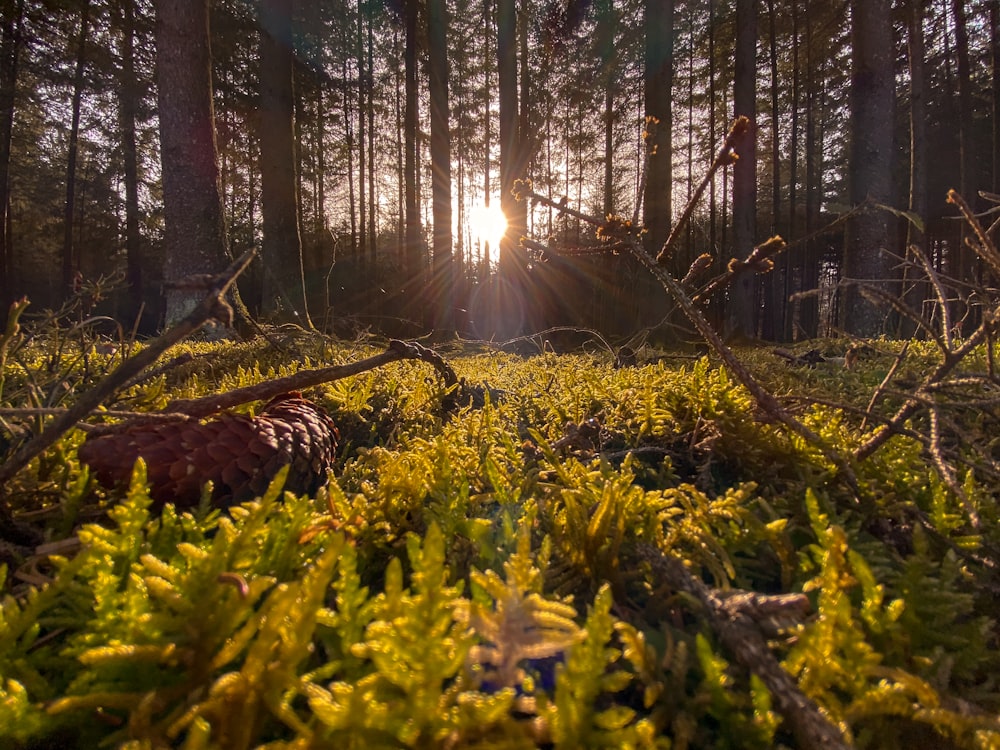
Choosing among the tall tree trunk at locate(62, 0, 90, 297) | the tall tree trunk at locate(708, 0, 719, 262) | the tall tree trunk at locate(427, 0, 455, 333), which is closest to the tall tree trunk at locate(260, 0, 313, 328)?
the tall tree trunk at locate(427, 0, 455, 333)

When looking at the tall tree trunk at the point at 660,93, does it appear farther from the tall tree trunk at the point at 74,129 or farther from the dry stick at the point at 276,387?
the tall tree trunk at the point at 74,129

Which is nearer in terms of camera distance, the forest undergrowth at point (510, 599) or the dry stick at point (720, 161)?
the forest undergrowth at point (510, 599)

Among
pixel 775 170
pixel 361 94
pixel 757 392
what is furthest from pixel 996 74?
pixel 757 392

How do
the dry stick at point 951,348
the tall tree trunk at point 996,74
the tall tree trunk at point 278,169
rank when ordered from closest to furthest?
the dry stick at point 951,348
the tall tree trunk at point 278,169
the tall tree trunk at point 996,74

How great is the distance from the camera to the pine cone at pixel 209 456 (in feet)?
3.05

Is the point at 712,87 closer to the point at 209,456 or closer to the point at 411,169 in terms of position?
the point at 411,169

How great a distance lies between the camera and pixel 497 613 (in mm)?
533

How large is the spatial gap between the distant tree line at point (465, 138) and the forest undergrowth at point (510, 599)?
176 centimetres

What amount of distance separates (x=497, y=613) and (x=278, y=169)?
27.4 ft

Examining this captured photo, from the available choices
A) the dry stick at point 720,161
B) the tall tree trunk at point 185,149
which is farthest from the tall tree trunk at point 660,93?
the dry stick at point 720,161

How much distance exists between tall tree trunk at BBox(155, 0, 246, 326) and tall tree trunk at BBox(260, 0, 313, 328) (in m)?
1.57

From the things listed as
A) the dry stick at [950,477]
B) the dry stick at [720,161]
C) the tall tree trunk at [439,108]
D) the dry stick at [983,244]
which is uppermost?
the tall tree trunk at [439,108]

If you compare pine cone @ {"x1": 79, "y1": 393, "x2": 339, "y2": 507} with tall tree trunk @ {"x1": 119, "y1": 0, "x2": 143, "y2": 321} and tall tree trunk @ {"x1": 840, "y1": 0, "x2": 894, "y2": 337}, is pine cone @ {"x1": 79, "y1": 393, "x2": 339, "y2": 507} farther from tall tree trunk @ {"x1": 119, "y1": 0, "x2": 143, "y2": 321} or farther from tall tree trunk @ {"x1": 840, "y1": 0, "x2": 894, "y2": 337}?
tall tree trunk @ {"x1": 119, "y1": 0, "x2": 143, "y2": 321}

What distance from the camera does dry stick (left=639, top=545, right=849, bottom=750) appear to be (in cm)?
46
